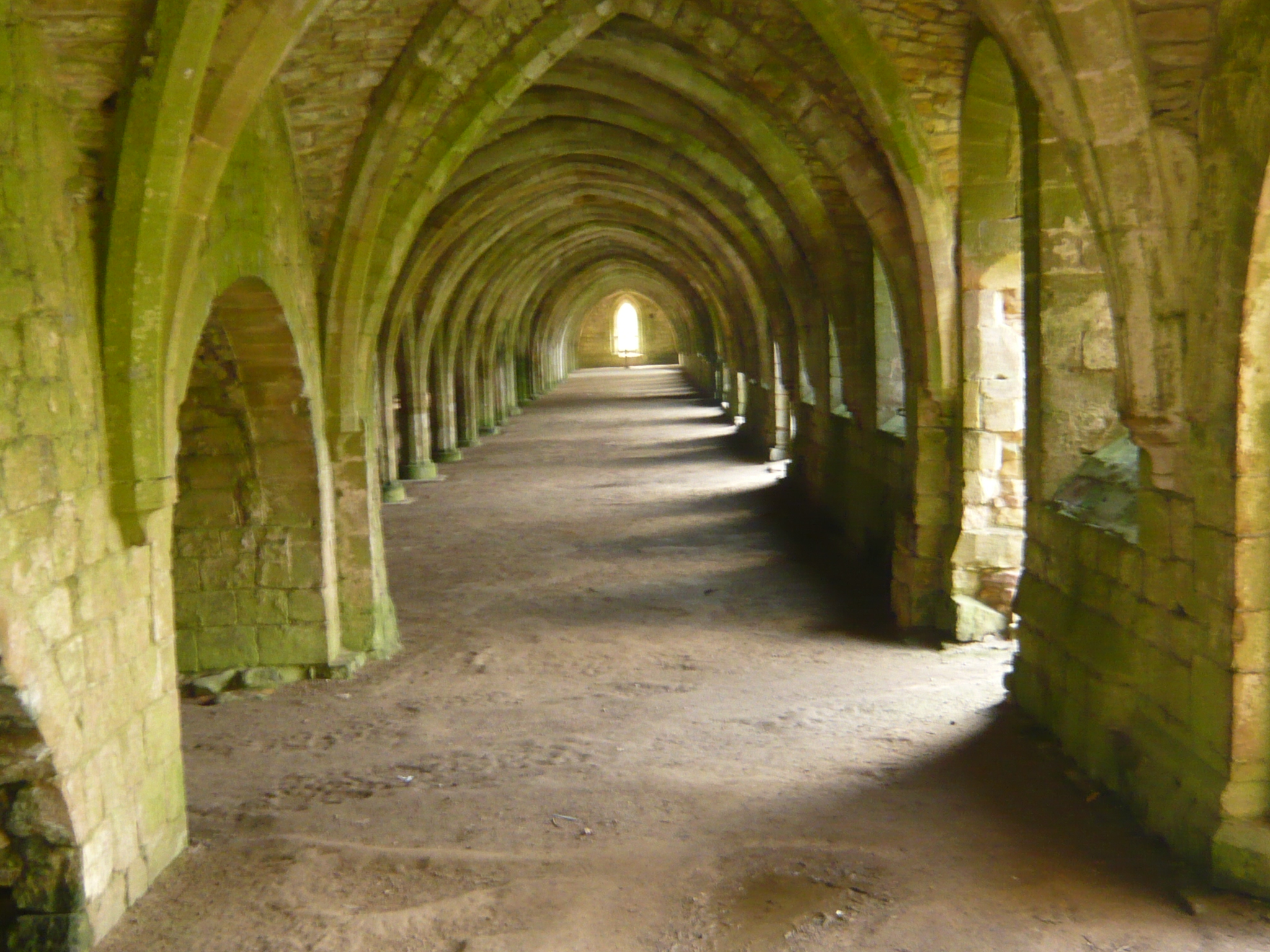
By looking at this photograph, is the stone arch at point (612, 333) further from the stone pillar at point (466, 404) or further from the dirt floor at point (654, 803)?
the dirt floor at point (654, 803)

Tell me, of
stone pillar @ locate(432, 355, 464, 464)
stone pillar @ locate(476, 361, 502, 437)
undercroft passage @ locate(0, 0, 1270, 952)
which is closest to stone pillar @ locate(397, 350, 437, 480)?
stone pillar @ locate(432, 355, 464, 464)

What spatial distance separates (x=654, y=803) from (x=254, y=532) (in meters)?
3.11

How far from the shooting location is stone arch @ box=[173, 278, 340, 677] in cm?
645

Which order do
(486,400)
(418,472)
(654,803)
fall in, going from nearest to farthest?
(654,803) → (418,472) → (486,400)

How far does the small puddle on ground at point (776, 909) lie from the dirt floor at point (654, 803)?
0.5 inches

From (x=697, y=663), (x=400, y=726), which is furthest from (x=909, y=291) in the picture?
(x=400, y=726)

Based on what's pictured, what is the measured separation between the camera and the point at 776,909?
12.4 ft

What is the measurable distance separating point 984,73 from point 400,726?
4648mm

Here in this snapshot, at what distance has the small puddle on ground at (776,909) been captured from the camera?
3.58m

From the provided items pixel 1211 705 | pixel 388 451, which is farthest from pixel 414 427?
pixel 1211 705

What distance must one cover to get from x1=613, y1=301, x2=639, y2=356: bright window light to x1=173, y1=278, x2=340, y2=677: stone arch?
37821mm

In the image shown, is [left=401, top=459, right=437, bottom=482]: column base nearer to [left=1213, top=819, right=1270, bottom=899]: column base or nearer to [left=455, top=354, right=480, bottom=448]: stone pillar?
[left=455, top=354, right=480, bottom=448]: stone pillar

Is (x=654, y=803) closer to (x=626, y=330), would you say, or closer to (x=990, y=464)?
(x=990, y=464)

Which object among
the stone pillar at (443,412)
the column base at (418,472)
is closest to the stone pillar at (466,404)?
the stone pillar at (443,412)
